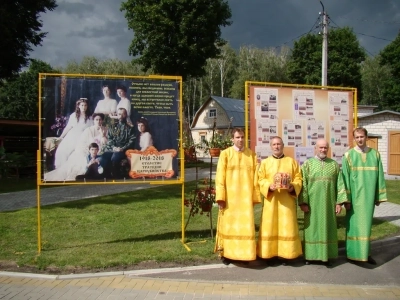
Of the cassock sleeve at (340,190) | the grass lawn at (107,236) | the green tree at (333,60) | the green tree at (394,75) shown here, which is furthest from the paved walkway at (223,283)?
the green tree at (333,60)

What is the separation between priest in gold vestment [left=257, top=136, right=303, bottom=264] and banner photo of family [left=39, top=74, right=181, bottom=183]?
165 centimetres

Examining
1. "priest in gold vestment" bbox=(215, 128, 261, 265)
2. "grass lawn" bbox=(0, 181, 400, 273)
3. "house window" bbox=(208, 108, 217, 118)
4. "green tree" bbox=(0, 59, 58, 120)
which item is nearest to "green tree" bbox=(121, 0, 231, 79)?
"house window" bbox=(208, 108, 217, 118)

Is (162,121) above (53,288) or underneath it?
above

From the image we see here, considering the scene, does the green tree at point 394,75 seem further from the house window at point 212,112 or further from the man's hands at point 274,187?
the man's hands at point 274,187

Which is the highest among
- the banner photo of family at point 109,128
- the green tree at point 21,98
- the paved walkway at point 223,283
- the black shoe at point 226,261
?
the green tree at point 21,98

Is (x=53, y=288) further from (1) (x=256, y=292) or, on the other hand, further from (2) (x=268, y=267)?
(2) (x=268, y=267)

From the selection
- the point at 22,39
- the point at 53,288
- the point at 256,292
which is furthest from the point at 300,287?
the point at 22,39

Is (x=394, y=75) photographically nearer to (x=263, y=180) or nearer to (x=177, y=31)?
(x=177, y=31)

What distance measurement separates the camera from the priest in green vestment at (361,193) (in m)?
6.00

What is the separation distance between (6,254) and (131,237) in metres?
2.10

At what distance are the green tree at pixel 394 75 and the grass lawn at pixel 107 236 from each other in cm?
3390

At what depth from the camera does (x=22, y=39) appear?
21.0 metres

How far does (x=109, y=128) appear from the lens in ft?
21.5

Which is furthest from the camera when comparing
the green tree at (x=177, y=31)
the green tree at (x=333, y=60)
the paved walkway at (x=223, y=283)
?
the green tree at (x=333, y=60)
